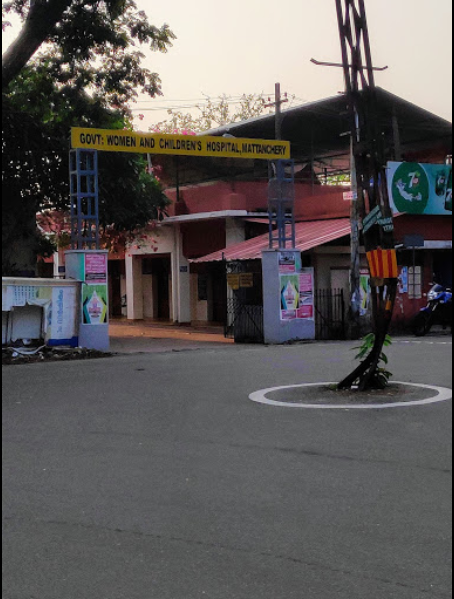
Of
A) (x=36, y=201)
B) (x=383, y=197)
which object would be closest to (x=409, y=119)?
(x=36, y=201)

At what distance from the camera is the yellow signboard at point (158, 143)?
657 inches

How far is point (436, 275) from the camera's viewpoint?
80.0 feet

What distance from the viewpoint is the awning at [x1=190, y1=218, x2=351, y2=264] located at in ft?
71.4

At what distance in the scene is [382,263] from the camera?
31.8 ft

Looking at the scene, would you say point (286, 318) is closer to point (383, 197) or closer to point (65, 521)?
point (383, 197)

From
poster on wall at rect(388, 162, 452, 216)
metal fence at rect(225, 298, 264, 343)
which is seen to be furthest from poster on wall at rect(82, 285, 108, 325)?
poster on wall at rect(388, 162, 452, 216)

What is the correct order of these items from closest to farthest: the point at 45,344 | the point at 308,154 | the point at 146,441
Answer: the point at 146,441, the point at 45,344, the point at 308,154

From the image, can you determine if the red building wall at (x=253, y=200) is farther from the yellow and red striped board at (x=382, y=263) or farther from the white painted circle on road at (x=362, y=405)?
the white painted circle on road at (x=362, y=405)

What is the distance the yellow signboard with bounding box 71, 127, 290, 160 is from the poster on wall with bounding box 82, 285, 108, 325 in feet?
9.30

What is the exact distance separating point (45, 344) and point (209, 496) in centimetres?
1111

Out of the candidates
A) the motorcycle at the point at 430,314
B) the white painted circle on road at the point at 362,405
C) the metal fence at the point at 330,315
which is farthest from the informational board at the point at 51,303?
the motorcycle at the point at 430,314

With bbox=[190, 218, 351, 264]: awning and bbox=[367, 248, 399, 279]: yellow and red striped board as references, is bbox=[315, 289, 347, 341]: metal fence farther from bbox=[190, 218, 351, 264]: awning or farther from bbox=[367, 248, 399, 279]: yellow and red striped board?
bbox=[367, 248, 399, 279]: yellow and red striped board

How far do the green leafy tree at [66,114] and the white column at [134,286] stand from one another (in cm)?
925

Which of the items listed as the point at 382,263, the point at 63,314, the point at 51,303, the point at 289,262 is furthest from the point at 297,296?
the point at 382,263
